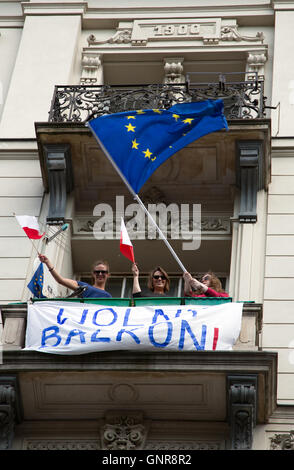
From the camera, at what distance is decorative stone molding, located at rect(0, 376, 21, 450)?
1616 centimetres

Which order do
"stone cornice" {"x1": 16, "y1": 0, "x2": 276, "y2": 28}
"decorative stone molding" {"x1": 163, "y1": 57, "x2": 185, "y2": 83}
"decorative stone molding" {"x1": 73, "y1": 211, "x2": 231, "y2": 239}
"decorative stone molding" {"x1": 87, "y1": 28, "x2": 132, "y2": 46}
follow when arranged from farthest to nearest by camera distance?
"stone cornice" {"x1": 16, "y1": 0, "x2": 276, "y2": 28} → "decorative stone molding" {"x1": 87, "y1": 28, "x2": 132, "y2": 46} → "decorative stone molding" {"x1": 163, "y1": 57, "x2": 185, "y2": 83} → "decorative stone molding" {"x1": 73, "y1": 211, "x2": 231, "y2": 239}

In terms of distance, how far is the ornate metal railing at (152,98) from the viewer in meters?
20.6

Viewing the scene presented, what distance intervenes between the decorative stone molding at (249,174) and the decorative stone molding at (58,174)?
2921 millimetres

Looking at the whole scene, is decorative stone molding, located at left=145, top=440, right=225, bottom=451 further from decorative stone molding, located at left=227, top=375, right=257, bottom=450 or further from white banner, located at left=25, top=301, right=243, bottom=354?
white banner, located at left=25, top=301, right=243, bottom=354

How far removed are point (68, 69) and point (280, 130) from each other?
4.35 metres

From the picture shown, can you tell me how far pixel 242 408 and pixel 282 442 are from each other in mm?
853

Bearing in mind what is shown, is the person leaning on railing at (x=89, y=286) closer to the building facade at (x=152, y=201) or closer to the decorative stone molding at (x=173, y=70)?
the building facade at (x=152, y=201)

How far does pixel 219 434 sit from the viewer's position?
53.6 feet

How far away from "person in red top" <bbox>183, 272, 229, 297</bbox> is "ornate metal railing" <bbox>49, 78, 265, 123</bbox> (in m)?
3.81

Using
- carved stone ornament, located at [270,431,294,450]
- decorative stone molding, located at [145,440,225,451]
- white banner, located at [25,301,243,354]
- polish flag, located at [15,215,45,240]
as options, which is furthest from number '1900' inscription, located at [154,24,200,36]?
decorative stone molding, located at [145,440,225,451]

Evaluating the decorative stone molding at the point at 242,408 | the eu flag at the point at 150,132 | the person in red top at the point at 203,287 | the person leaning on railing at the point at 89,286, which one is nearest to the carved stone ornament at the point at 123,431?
the decorative stone molding at the point at 242,408

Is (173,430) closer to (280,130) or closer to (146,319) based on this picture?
(146,319)

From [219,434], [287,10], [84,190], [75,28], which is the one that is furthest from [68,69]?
[219,434]

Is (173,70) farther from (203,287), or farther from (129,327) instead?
(129,327)
